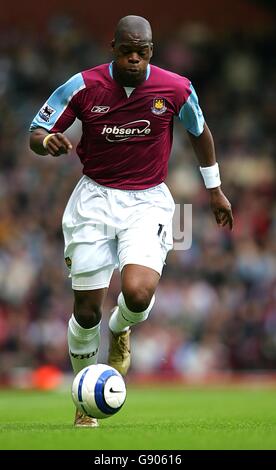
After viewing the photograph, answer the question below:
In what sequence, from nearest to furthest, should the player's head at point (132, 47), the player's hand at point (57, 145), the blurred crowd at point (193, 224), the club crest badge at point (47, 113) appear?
the player's hand at point (57, 145) < the player's head at point (132, 47) < the club crest badge at point (47, 113) < the blurred crowd at point (193, 224)

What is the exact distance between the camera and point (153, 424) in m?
8.06

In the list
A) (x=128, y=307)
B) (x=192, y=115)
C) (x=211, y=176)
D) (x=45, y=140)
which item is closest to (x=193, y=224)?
(x=211, y=176)

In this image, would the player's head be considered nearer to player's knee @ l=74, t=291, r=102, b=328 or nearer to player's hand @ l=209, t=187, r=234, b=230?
player's hand @ l=209, t=187, r=234, b=230

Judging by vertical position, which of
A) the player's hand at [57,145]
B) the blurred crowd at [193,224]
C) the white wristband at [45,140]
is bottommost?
the player's hand at [57,145]

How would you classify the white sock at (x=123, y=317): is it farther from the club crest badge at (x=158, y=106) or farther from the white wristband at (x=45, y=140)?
the club crest badge at (x=158, y=106)

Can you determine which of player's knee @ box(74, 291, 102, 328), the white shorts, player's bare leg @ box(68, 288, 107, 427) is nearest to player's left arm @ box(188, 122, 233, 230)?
the white shorts

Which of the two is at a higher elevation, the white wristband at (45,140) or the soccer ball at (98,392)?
the white wristband at (45,140)

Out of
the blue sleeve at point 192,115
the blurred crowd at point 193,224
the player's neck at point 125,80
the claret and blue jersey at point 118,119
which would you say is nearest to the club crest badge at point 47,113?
the claret and blue jersey at point 118,119

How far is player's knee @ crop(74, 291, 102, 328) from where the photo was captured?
782cm

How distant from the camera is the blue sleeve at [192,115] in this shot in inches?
320

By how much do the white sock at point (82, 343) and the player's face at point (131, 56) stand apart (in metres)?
1.79

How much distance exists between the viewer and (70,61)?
21172 mm

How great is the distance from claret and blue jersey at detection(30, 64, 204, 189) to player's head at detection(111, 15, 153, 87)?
17cm

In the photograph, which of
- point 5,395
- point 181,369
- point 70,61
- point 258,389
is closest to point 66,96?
point 5,395
